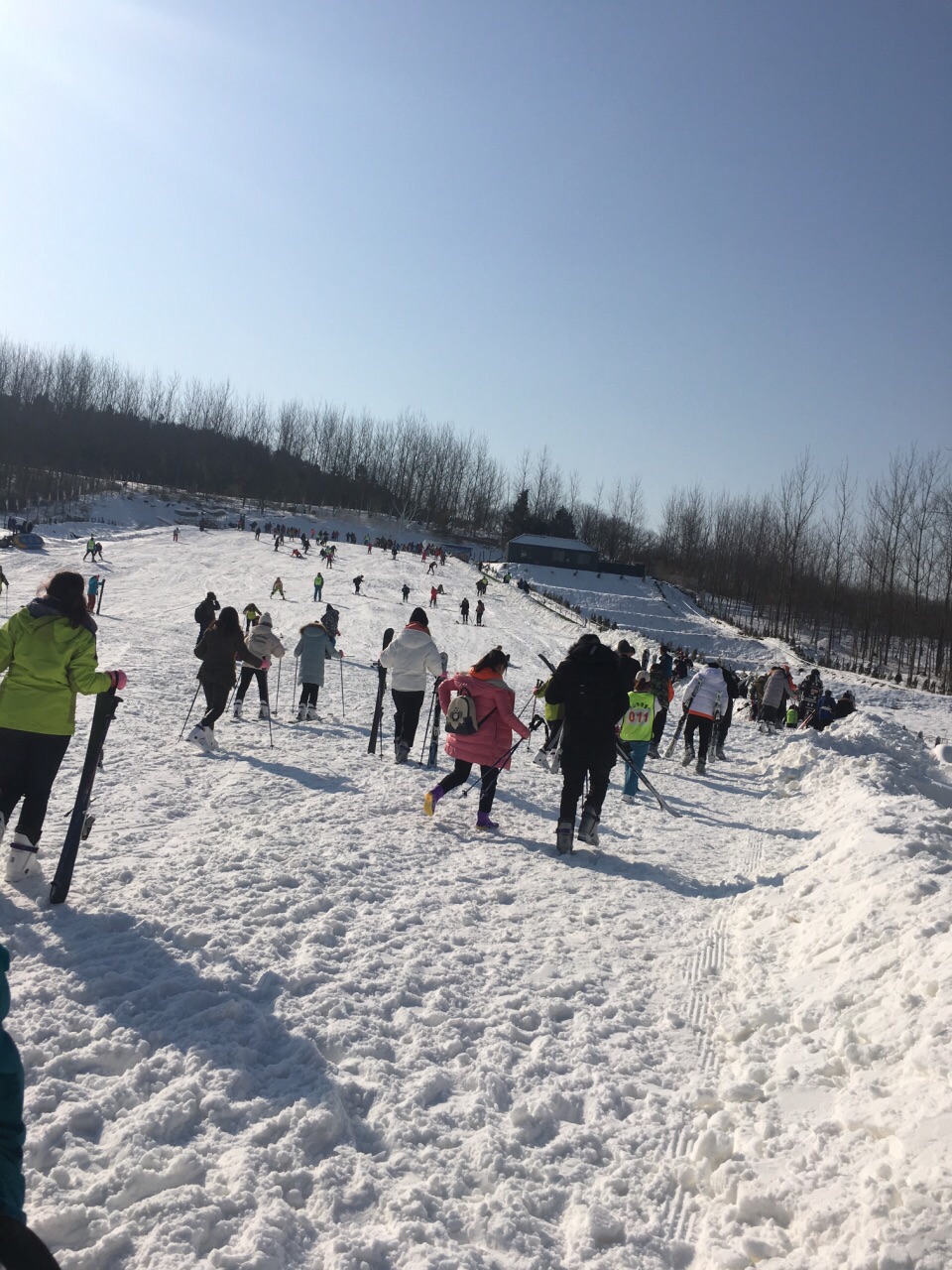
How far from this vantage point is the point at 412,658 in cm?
933

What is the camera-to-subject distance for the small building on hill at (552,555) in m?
85.4

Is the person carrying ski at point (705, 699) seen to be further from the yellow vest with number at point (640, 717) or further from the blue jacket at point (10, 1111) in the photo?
the blue jacket at point (10, 1111)

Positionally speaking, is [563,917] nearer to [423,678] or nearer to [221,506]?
[423,678]

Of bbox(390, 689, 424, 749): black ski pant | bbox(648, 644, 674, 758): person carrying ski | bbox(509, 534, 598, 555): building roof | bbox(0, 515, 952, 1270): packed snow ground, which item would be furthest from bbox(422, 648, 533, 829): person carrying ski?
bbox(509, 534, 598, 555): building roof

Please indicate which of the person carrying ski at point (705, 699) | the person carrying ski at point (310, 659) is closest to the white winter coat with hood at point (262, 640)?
the person carrying ski at point (310, 659)

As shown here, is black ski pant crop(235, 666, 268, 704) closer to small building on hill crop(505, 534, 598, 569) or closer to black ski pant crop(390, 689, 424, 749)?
black ski pant crop(390, 689, 424, 749)

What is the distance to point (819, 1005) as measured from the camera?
4.09 m

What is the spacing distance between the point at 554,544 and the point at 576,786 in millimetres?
82685

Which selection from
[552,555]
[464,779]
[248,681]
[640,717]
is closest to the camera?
[464,779]

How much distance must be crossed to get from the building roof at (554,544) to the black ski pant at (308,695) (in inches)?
2919

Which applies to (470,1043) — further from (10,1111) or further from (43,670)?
(43,670)

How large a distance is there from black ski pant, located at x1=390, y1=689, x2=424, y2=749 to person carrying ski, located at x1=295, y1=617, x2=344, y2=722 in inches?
119

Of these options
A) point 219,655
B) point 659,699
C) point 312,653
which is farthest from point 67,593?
point 659,699

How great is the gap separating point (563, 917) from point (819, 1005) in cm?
182
